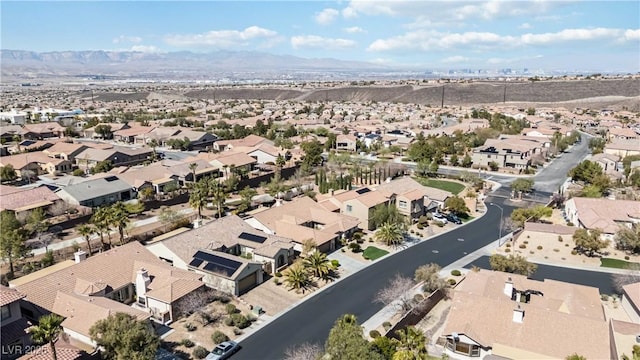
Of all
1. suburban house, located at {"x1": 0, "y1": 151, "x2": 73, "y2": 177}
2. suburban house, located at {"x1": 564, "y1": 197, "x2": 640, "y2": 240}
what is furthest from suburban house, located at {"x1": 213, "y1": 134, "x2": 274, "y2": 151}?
suburban house, located at {"x1": 564, "y1": 197, "x2": 640, "y2": 240}

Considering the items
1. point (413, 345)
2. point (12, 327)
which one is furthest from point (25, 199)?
point (413, 345)

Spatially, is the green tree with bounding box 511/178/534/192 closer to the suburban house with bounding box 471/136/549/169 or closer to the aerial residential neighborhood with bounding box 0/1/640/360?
the aerial residential neighborhood with bounding box 0/1/640/360

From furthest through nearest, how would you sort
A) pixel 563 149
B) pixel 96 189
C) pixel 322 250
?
1. pixel 563 149
2. pixel 96 189
3. pixel 322 250

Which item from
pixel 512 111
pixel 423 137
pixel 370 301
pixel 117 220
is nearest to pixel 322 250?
pixel 370 301

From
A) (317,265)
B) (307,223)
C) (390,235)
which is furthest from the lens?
(307,223)

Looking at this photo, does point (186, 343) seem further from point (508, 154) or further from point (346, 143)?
point (346, 143)

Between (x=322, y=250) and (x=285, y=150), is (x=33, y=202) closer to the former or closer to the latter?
(x=322, y=250)

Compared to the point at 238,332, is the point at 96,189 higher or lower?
higher

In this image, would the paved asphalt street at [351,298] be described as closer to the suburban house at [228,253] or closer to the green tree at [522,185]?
the suburban house at [228,253]
